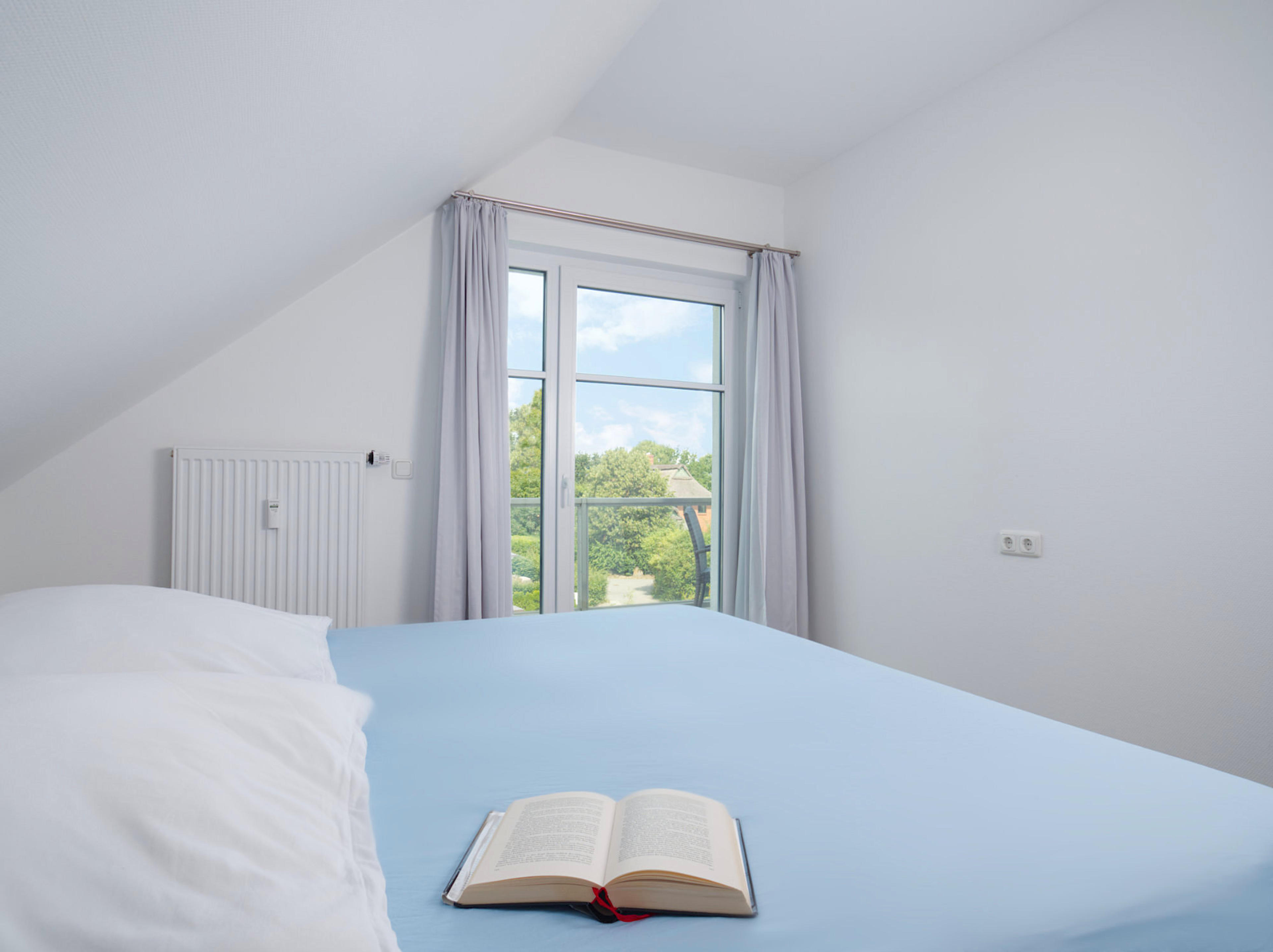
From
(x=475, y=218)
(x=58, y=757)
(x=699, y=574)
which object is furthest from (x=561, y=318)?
(x=58, y=757)

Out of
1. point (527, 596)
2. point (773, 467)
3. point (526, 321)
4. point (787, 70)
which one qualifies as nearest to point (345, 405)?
point (526, 321)

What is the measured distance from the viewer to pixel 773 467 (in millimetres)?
3504

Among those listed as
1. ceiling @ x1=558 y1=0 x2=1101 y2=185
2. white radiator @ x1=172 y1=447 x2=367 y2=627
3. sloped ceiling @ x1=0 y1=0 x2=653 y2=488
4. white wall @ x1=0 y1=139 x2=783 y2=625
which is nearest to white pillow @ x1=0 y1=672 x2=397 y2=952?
sloped ceiling @ x1=0 y1=0 x2=653 y2=488

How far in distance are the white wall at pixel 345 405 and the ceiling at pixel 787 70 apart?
0.94 ft

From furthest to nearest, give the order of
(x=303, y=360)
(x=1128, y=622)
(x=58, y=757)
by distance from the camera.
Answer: (x=303, y=360)
(x=1128, y=622)
(x=58, y=757)

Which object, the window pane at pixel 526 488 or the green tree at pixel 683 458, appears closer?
the window pane at pixel 526 488

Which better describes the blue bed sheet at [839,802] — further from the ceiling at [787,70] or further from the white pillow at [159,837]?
the ceiling at [787,70]

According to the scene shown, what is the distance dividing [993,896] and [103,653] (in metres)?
1.23

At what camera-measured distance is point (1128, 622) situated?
7.33ft

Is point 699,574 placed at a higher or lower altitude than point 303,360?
lower

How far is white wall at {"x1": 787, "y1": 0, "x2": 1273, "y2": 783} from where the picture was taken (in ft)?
6.50

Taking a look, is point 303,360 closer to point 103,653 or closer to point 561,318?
point 561,318

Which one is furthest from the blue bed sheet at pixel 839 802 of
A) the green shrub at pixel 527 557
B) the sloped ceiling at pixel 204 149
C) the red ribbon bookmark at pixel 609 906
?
the green shrub at pixel 527 557

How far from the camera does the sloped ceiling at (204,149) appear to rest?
682 mm
